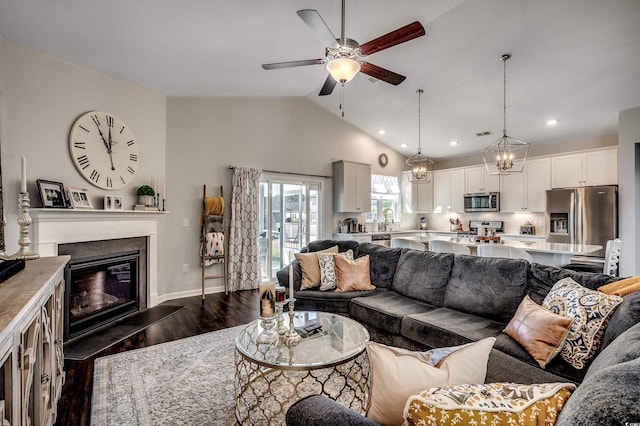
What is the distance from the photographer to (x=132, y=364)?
2619 mm

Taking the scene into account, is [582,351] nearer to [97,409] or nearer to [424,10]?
[97,409]

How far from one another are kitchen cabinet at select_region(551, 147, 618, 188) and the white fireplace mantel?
21.7 feet

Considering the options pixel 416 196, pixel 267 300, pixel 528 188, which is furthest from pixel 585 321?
pixel 416 196

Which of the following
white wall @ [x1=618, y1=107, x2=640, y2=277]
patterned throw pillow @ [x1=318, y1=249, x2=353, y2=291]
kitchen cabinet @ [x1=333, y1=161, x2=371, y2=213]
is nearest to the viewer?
patterned throw pillow @ [x1=318, y1=249, x2=353, y2=291]

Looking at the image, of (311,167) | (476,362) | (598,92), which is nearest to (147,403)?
(476,362)

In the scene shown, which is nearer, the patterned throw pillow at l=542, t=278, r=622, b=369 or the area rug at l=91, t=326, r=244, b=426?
the patterned throw pillow at l=542, t=278, r=622, b=369

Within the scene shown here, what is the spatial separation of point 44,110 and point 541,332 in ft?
15.2

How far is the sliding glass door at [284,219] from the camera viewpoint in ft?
18.6

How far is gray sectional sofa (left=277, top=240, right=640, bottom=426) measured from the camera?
618mm

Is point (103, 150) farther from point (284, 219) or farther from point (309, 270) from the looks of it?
point (284, 219)

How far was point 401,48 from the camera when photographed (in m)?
4.00

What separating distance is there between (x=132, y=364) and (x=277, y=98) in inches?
182

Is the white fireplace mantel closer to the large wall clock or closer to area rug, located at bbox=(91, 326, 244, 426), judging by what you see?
the large wall clock

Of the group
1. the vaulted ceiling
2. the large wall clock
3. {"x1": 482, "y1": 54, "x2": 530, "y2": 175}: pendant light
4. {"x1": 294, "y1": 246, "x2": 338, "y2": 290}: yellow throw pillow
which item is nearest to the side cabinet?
the large wall clock
